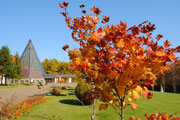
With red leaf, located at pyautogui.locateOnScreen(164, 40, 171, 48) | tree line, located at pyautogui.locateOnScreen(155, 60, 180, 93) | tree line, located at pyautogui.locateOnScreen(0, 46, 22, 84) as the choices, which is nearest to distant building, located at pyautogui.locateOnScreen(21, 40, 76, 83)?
tree line, located at pyautogui.locateOnScreen(0, 46, 22, 84)

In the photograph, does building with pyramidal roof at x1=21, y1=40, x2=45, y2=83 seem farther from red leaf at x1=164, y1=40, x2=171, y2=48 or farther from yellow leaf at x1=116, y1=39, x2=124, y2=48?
red leaf at x1=164, y1=40, x2=171, y2=48

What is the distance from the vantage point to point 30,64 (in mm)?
37812

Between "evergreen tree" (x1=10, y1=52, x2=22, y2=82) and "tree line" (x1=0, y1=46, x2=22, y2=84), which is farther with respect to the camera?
"evergreen tree" (x1=10, y1=52, x2=22, y2=82)

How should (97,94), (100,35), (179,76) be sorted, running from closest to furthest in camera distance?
(100,35) < (97,94) < (179,76)

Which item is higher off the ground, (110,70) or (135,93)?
(110,70)

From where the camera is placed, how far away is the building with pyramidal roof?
3614 centimetres

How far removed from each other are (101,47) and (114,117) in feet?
17.2

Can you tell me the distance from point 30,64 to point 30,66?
62 cm

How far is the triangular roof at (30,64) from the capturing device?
3678 cm

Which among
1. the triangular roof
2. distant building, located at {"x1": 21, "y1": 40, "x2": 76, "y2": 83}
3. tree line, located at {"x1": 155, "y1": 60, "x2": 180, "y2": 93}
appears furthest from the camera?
the triangular roof

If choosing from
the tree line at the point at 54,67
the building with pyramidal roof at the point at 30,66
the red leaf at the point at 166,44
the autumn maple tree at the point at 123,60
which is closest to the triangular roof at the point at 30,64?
the building with pyramidal roof at the point at 30,66

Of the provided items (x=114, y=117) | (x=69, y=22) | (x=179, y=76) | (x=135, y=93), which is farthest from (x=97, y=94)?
(x=179, y=76)

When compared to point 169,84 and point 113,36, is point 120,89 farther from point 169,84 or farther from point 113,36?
point 169,84

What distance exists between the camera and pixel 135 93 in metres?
1.32
